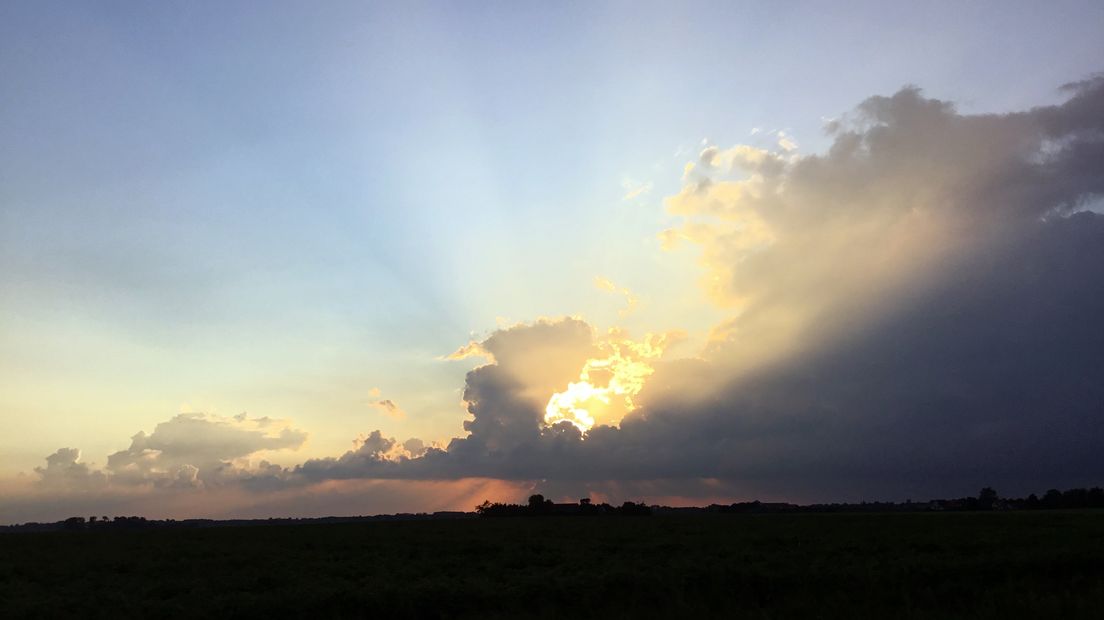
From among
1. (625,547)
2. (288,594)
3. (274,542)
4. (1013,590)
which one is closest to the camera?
(1013,590)

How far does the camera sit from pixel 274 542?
52.9 m

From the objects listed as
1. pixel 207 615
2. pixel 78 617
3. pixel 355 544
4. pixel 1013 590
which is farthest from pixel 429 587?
pixel 355 544

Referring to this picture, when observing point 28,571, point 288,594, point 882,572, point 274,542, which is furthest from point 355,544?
point 882,572

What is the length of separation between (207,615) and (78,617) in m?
4.24

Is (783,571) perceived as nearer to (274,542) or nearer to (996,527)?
(996,527)

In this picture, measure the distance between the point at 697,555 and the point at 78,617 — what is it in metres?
25.5

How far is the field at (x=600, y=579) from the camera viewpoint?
23.4 metres

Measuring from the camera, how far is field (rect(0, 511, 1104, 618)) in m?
23.4

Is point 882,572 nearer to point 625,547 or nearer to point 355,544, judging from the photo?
point 625,547

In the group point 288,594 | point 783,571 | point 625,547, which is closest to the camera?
point 288,594

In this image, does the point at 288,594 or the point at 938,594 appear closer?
the point at 938,594

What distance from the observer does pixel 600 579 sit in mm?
27594

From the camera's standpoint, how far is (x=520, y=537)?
50.6 metres

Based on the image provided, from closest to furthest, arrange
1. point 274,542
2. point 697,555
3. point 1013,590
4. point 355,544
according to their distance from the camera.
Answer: point 1013,590
point 697,555
point 355,544
point 274,542
